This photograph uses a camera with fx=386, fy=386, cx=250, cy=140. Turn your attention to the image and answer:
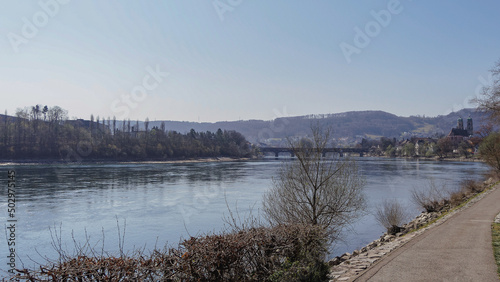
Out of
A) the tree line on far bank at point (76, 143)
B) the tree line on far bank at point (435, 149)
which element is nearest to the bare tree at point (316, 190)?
the tree line on far bank at point (76, 143)

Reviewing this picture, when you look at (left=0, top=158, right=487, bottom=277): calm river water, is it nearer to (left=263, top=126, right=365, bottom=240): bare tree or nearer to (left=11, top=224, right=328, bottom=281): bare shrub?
(left=263, top=126, right=365, bottom=240): bare tree

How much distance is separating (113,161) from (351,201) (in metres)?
97.9

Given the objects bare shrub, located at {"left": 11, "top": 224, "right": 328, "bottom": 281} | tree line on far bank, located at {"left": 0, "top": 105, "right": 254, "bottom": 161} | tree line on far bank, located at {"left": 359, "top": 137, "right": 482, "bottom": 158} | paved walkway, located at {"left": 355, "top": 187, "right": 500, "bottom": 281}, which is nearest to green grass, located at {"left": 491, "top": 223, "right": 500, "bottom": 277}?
paved walkway, located at {"left": 355, "top": 187, "right": 500, "bottom": 281}

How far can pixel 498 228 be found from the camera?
13859 millimetres

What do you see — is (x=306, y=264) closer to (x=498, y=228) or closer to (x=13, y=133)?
(x=498, y=228)

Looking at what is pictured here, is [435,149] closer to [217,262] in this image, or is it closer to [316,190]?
[316,190]

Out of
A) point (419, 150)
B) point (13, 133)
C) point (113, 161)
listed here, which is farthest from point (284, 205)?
point (419, 150)

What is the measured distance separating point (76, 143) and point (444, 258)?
11158cm

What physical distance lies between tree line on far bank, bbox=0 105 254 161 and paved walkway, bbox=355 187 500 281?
101085mm

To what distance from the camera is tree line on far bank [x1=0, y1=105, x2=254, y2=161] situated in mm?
99438

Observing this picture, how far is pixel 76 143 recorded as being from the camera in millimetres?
107812

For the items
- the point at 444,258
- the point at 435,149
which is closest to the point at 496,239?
the point at 444,258

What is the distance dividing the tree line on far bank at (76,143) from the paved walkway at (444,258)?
101m

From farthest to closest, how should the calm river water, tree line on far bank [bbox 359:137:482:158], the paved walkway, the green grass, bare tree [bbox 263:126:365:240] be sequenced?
tree line on far bank [bbox 359:137:482:158] < the calm river water < bare tree [bbox 263:126:365:240] < the green grass < the paved walkway
